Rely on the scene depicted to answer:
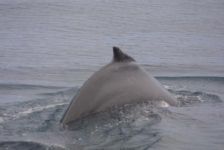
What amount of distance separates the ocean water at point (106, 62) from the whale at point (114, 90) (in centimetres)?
13

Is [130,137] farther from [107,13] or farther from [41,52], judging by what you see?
[107,13]

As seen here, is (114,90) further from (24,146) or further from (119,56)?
(24,146)

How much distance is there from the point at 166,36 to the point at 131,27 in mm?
2453

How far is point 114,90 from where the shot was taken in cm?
777

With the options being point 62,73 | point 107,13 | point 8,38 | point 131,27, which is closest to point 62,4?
point 107,13

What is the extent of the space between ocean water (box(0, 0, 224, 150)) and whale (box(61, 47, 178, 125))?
126mm

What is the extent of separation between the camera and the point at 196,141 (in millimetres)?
7352

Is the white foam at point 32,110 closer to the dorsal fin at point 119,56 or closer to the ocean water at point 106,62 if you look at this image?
the ocean water at point 106,62

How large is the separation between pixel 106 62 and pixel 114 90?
23.5 ft

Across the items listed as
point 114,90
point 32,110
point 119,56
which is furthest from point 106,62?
point 114,90

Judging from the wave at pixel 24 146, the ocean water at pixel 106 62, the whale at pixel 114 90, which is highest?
the whale at pixel 114 90

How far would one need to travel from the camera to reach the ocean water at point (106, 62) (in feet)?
24.0

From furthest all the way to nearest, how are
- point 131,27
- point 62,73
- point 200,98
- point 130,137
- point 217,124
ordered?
point 131,27 → point 62,73 → point 200,98 → point 217,124 → point 130,137

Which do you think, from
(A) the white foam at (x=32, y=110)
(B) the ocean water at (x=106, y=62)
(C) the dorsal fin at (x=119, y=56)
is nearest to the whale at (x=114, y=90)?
(C) the dorsal fin at (x=119, y=56)
